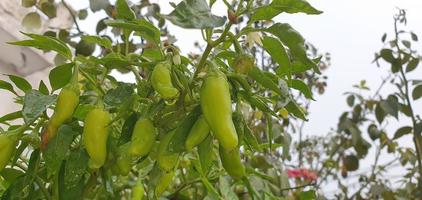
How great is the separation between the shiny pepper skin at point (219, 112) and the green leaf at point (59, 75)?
17 cm

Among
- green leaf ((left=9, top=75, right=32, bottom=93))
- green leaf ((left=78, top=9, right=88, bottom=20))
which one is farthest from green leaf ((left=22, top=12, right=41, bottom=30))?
green leaf ((left=9, top=75, right=32, bottom=93))

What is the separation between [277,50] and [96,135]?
0.54 feet

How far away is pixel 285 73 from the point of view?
1.72ft

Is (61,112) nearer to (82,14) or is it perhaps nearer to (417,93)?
(82,14)

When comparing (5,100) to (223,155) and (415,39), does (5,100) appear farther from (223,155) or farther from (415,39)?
(223,155)

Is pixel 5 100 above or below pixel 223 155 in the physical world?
below

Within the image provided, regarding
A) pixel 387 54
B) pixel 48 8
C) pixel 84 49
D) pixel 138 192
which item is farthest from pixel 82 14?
pixel 138 192

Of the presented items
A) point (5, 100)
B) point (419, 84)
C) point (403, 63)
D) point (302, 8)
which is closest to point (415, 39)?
point (403, 63)

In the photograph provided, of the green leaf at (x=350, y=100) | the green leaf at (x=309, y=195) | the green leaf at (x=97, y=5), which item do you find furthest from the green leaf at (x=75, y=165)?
the green leaf at (x=350, y=100)

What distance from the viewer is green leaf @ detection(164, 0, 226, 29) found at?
0.44m

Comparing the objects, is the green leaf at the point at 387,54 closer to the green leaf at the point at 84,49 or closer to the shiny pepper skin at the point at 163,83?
the green leaf at the point at 84,49

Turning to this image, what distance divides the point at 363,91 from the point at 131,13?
1.89 m

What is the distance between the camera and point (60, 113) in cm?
50

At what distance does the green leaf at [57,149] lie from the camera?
0.51m
